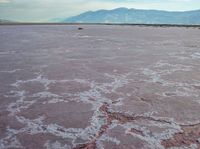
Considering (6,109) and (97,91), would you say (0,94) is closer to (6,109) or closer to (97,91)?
(6,109)

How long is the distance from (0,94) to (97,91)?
5.86 ft

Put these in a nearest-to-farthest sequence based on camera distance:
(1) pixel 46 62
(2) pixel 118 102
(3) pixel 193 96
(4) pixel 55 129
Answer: (4) pixel 55 129, (2) pixel 118 102, (3) pixel 193 96, (1) pixel 46 62

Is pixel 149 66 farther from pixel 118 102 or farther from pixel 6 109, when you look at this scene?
pixel 6 109

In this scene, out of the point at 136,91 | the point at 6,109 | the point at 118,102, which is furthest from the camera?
the point at 136,91

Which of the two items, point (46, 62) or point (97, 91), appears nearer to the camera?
point (97, 91)

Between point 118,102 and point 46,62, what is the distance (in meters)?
4.60

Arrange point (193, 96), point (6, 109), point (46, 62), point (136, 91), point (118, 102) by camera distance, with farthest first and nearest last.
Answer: point (46, 62), point (136, 91), point (193, 96), point (118, 102), point (6, 109)

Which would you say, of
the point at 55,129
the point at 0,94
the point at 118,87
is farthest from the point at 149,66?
the point at 55,129

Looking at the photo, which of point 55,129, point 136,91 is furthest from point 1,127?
point 136,91

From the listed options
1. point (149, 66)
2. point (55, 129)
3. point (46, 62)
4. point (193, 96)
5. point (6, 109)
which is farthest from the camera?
point (46, 62)

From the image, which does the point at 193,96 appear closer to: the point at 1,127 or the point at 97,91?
the point at 97,91

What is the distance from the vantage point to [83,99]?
4602 millimetres

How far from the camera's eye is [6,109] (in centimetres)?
413

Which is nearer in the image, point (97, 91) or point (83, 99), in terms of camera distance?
point (83, 99)
